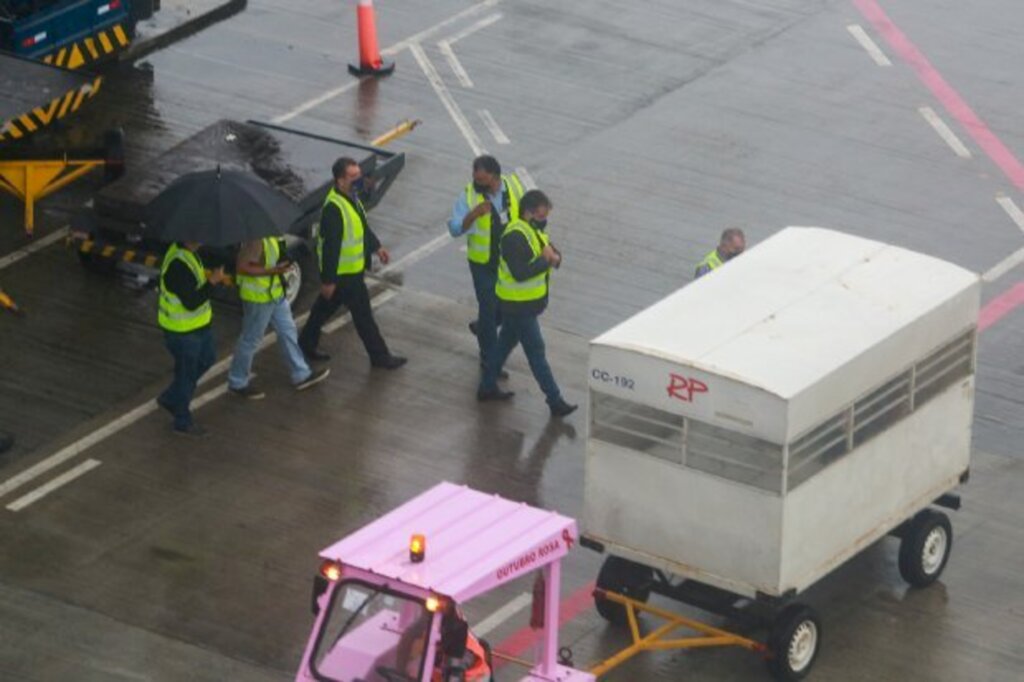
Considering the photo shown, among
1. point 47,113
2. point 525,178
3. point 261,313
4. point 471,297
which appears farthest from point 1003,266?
point 47,113

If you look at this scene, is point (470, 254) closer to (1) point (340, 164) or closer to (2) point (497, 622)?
(1) point (340, 164)

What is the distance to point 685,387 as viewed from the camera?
16.7 meters

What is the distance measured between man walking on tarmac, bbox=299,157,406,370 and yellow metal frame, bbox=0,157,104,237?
3477mm

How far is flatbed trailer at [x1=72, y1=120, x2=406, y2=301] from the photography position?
22578mm

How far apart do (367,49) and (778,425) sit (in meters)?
13.0

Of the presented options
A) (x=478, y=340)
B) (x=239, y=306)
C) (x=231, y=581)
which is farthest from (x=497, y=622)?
Answer: (x=239, y=306)

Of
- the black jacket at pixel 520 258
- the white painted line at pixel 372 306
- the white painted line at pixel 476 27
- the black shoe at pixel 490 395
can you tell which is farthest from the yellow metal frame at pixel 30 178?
the white painted line at pixel 476 27

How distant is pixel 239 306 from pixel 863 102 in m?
8.34

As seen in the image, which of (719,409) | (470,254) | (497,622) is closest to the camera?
(719,409)

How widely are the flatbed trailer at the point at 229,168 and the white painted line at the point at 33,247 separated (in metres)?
0.51

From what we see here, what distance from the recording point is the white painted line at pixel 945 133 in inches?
1057

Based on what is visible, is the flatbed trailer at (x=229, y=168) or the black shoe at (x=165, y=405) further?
the flatbed trailer at (x=229, y=168)

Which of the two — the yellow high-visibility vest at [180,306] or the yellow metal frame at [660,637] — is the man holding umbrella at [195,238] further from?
the yellow metal frame at [660,637]

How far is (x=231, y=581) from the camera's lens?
60.4 ft
